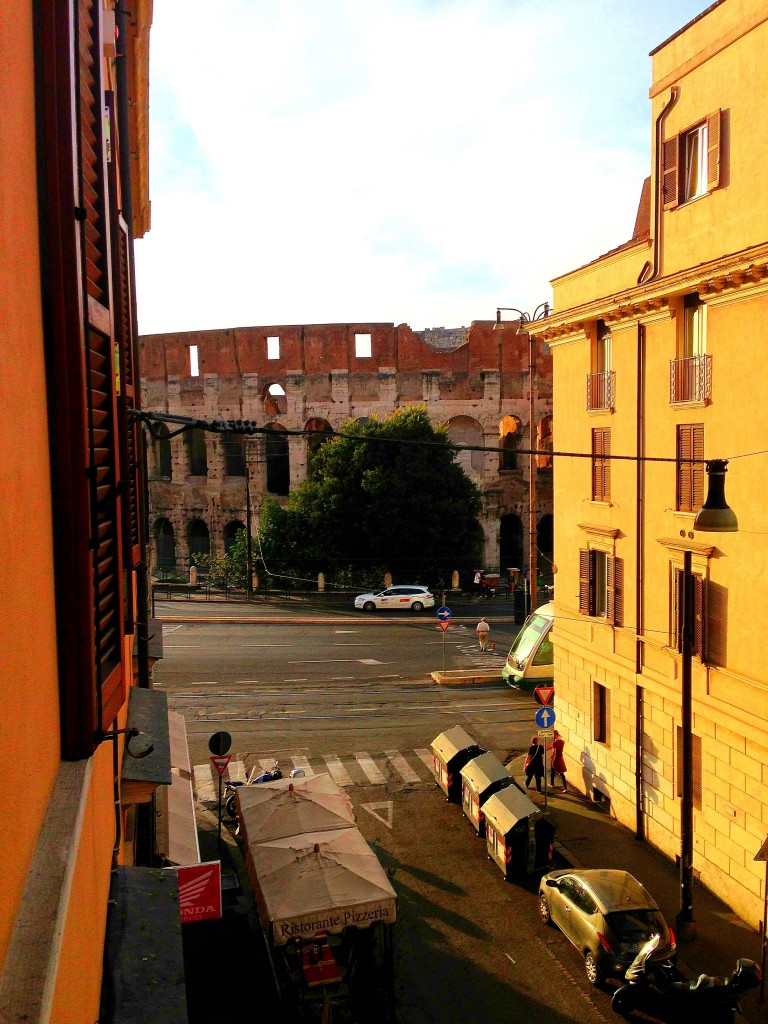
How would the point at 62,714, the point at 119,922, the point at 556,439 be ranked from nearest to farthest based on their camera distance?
the point at 62,714 → the point at 119,922 → the point at 556,439

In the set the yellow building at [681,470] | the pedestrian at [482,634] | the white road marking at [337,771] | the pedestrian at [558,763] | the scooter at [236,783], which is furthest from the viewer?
the pedestrian at [482,634]

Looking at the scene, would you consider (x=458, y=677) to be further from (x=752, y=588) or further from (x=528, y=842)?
(x=752, y=588)

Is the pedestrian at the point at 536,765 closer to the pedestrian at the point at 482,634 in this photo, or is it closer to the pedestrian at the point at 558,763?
the pedestrian at the point at 558,763

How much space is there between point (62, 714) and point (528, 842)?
13078 mm

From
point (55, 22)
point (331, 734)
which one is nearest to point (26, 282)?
point (55, 22)

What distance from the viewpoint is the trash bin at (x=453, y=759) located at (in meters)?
19.1

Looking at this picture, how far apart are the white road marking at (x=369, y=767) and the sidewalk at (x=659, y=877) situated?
3.51 metres

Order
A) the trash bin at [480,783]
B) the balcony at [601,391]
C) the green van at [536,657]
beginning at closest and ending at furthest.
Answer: the trash bin at [480,783] → the balcony at [601,391] → the green van at [536,657]

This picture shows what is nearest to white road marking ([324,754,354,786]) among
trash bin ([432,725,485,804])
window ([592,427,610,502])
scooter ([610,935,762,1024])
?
trash bin ([432,725,485,804])

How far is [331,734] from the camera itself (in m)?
23.9

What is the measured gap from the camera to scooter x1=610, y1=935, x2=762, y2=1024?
11.0 meters

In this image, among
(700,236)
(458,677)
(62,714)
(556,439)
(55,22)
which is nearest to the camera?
(55,22)

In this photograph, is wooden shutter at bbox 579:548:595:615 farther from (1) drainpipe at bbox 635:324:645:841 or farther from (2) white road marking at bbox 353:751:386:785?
(2) white road marking at bbox 353:751:386:785

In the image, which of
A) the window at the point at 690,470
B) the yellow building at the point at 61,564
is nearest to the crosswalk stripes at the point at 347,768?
the window at the point at 690,470
